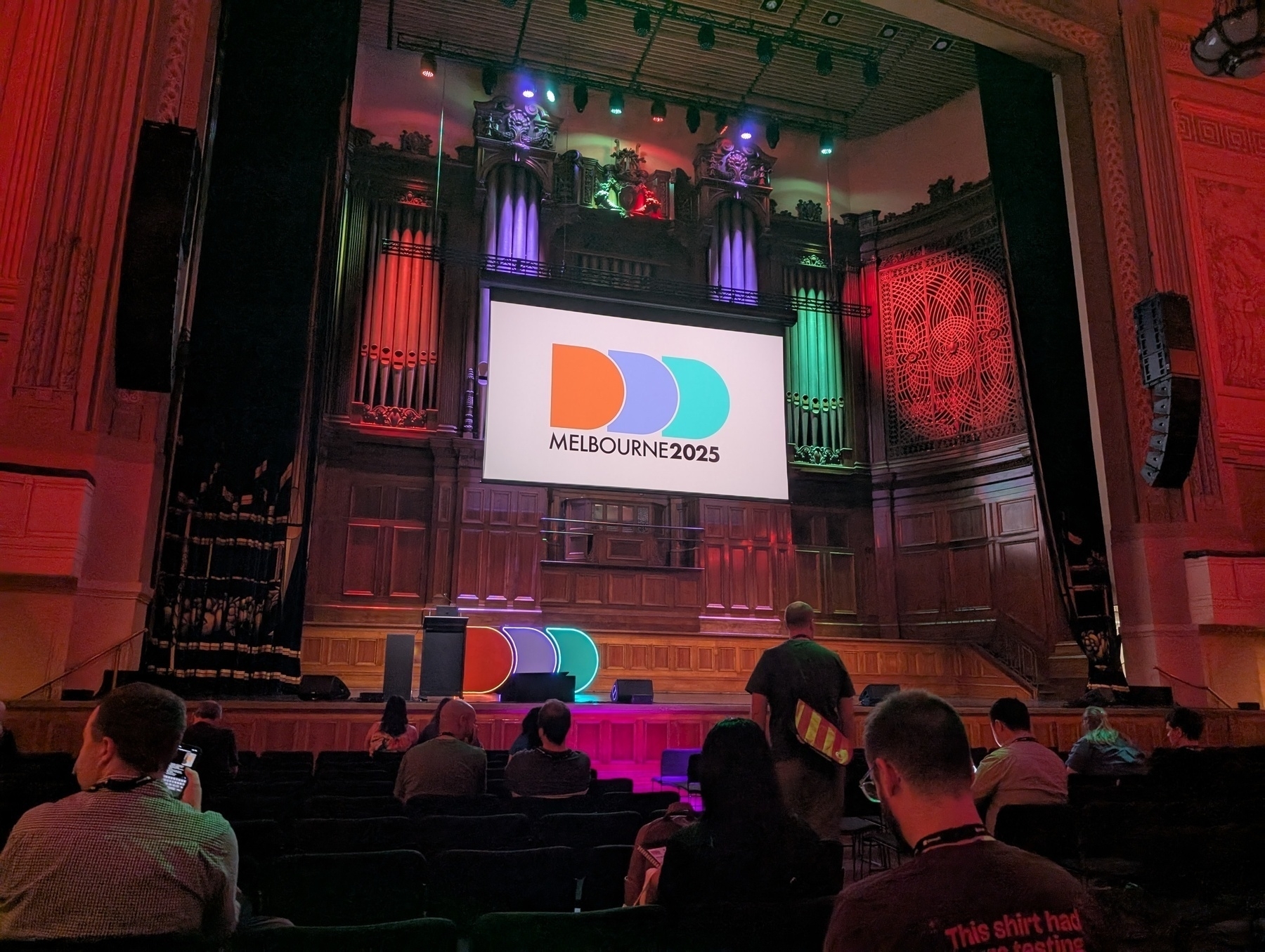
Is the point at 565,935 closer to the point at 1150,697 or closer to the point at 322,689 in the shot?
the point at 322,689

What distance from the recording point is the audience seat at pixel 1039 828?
2.79 m

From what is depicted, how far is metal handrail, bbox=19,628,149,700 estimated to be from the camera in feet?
16.8

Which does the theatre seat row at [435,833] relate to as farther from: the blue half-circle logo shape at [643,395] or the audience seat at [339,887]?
the blue half-circle logo shape at [643,395]

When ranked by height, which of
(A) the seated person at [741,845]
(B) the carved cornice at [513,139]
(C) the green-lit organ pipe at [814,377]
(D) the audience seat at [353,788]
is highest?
(B) the carved cornice at [513,139]

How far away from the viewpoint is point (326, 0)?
7523mm

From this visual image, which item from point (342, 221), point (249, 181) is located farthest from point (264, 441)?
point (342, 221)

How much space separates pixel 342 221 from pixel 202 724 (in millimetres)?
7830

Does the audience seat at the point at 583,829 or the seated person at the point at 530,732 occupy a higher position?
the seated person at the point at 530,732

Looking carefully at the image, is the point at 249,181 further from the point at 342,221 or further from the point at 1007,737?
the point at 1007,737

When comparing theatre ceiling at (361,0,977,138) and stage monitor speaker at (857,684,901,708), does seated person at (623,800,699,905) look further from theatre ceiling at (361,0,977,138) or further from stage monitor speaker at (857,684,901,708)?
theatre ceiling at (361,0,977,138)

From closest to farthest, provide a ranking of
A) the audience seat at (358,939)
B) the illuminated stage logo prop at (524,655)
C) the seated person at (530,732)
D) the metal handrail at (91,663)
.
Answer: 1. the audience seat at (358,939)
2. the seated person at (530,732)
3. the metal handrail at (91,663)
4. the illuminated stage logo prop at (524,655)

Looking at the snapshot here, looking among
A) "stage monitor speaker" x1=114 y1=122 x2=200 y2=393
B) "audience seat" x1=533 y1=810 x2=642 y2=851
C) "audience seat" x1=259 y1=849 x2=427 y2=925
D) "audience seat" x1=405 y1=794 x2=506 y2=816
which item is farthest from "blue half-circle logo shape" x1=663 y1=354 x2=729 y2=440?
"audience seat" x1=259 y1=849 x2=427 y2=925

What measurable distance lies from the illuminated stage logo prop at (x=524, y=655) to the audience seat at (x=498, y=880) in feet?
21.1

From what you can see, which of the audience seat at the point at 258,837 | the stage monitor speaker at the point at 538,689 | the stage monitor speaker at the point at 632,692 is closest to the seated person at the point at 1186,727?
the stage monitor speaker at the point at 632,692
